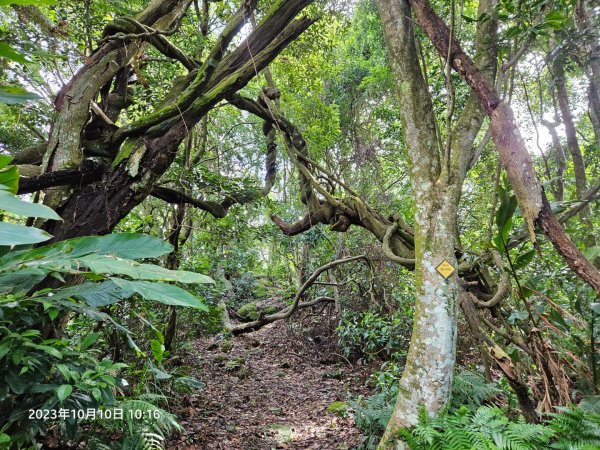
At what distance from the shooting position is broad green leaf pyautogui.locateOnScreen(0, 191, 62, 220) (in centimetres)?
80

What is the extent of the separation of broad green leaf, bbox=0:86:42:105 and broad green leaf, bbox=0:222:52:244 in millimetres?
477

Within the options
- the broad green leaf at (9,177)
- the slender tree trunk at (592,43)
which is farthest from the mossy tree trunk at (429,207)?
the broad green leaf at (9,177)

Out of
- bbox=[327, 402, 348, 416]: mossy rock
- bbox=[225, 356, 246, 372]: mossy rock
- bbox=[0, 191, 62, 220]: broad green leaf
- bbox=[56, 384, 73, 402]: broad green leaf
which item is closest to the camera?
bbox=[0, 191, 62, 220]: broad green leaf

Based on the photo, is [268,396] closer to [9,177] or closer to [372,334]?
[372,334]

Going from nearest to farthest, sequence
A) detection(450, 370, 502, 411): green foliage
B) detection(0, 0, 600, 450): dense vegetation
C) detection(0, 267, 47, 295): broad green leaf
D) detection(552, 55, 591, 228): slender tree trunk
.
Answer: detection(0, 267, 47, 295): broad green leaf, detection(0, 0, 600, 450): dense vegetation, detection(450, 370, 502, 411): green foliage, detection(552, 55, 591, 228): slender tree trunk

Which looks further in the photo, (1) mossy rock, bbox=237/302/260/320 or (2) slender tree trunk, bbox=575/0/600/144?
(1) mossy rock, bbox=237/302/260/320

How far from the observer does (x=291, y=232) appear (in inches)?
182

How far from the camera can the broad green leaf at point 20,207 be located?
804mm

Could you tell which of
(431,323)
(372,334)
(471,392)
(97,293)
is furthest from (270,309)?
(97,293)

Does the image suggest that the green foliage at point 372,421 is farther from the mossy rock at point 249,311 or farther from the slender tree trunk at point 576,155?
the mossy rock at point 249,311

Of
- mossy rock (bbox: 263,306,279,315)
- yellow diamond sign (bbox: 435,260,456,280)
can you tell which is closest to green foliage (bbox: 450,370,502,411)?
yellow diamond sign (bbox: 435,260,456,280)

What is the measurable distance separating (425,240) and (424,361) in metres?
0.79

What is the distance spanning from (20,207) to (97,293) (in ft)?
2.46

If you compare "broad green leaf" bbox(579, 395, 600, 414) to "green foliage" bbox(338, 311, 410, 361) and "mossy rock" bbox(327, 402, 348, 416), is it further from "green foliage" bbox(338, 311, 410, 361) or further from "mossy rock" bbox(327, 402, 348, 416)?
"green foliage" bbox(338, 311, 410, 361)
